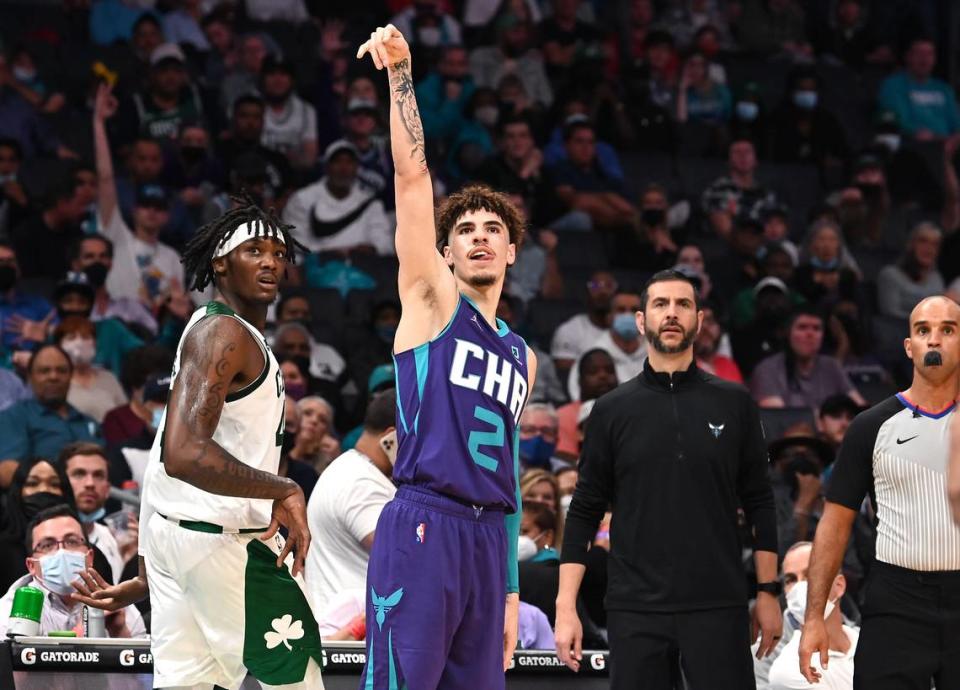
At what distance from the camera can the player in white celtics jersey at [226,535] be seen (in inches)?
194

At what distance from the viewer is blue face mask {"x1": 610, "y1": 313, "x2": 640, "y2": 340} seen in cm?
1160

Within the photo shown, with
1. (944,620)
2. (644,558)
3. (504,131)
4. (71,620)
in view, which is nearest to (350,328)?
(504,131)

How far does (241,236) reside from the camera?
17.4 ft

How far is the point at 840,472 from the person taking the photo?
6039 mm

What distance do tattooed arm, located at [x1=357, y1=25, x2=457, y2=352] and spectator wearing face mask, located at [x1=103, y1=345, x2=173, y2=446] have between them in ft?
16.1

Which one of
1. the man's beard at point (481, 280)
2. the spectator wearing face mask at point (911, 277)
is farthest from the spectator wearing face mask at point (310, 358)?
the man's beard at point (481, 280)

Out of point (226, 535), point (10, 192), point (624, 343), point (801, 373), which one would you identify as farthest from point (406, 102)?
point (10, 192)

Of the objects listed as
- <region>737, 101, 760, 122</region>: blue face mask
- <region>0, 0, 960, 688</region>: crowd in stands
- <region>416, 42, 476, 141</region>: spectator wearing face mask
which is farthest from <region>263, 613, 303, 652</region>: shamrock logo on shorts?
<region>737, 101, 760, 122</region>: blue face mask

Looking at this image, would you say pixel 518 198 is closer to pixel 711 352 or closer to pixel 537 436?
pixel 711 352

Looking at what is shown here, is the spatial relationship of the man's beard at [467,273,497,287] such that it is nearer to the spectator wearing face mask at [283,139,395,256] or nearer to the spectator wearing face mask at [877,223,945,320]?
the spectator wearing face mask at [283,139,395,256]

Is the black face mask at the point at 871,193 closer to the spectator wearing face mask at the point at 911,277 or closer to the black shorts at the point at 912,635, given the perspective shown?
the spectator wearing face mask at the point at 911,277

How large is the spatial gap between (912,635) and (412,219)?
91.0 inches

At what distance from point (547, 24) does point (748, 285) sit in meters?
3.82

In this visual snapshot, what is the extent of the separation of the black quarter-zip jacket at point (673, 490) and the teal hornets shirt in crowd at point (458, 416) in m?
1.00
